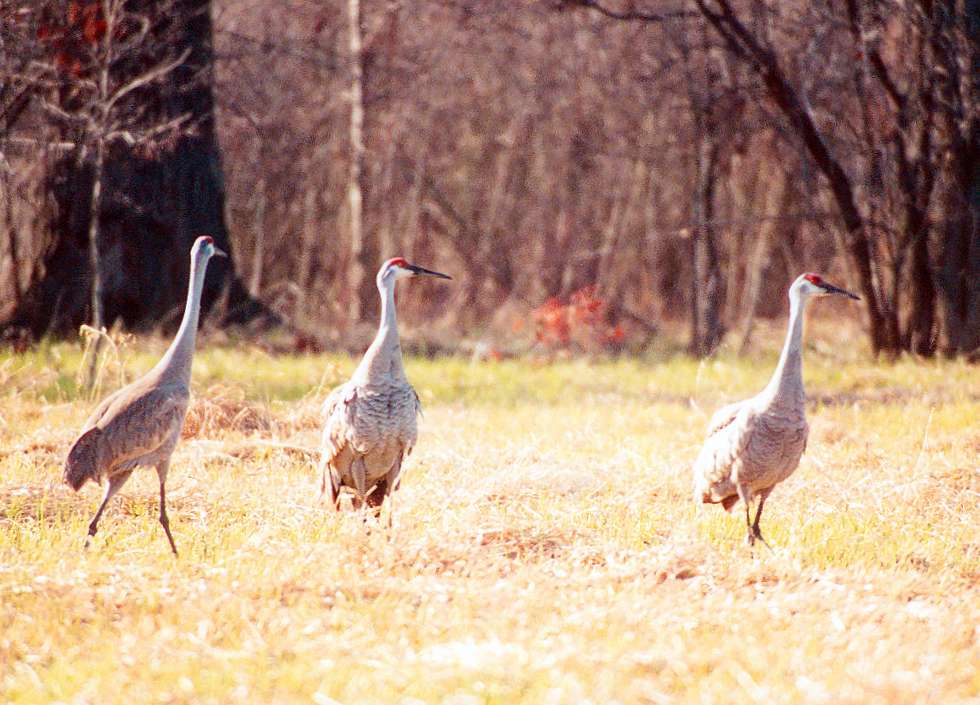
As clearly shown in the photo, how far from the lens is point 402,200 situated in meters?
21.1

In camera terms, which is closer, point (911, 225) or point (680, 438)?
point (680, 438)

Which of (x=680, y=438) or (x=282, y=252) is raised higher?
(x=282, y=252)

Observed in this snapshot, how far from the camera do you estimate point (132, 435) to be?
5.56 m

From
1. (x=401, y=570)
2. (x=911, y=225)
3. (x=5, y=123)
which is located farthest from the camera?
(x=911, y=225)

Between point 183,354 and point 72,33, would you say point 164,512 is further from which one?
point 72,33

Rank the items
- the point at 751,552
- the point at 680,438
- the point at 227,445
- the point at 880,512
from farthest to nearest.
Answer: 1. the point at 680,438
2. the point at 227,445
3. the point at 880,512
4. the point at 751,552

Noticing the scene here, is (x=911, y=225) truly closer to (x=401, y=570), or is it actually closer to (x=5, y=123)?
(x=5, y=123)

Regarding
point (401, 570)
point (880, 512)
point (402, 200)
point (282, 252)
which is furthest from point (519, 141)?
point (401, 570)

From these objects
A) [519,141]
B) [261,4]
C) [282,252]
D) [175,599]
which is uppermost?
[261,4]

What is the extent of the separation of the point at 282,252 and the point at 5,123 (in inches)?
393

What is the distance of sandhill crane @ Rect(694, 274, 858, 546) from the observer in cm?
609

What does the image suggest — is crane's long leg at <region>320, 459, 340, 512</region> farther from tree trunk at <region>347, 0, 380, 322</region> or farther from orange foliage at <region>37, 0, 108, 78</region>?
tree trunk at <region>347, 0, 380, 322</region>

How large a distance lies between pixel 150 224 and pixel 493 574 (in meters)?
10.2

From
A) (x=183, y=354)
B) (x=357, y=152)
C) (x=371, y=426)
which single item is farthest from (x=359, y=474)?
(x=357, y=152)
